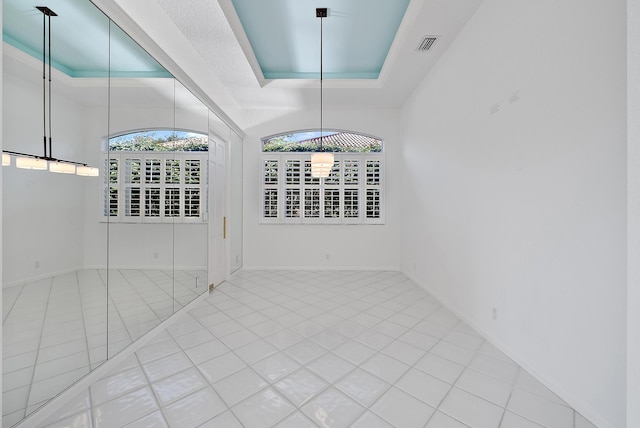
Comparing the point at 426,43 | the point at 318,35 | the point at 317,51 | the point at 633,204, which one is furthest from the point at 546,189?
the point at 317,51

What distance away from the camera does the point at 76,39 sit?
5.07 ft

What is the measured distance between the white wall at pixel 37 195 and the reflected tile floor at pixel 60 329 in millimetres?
113

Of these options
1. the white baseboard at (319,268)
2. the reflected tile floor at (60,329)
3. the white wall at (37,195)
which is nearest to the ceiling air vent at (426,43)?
the white wall at (37,195)

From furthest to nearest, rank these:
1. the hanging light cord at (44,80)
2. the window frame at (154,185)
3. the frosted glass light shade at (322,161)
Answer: the frosted glass light shade at (322,161)
the window frame at (154,185)
the hanging light cord at (44,80)

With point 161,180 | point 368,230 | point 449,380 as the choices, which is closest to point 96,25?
point 161,180

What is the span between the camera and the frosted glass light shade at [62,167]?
1.45 meters

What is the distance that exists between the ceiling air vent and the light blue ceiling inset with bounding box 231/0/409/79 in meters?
0.36

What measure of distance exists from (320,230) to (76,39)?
13.3 feet

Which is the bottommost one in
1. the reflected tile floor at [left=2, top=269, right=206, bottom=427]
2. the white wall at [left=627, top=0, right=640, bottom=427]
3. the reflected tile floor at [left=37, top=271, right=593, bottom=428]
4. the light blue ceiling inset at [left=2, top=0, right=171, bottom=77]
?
the reflected tile floor at [left=37, top=271, right=593, bottom=428]

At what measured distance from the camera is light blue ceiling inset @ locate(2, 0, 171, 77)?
1.25 m

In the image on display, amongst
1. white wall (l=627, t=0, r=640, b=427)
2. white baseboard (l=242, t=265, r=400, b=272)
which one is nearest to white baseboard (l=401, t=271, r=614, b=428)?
white wall (l=627, t=0, r=640, b=427)

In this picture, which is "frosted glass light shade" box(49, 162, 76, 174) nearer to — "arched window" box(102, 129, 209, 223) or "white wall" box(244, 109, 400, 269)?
"arched window" box(102, 129, 209, 223)

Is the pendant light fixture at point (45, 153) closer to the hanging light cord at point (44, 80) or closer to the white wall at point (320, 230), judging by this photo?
the hanging light cord at point (44, 80)

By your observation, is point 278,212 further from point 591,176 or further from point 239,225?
point 591,176
